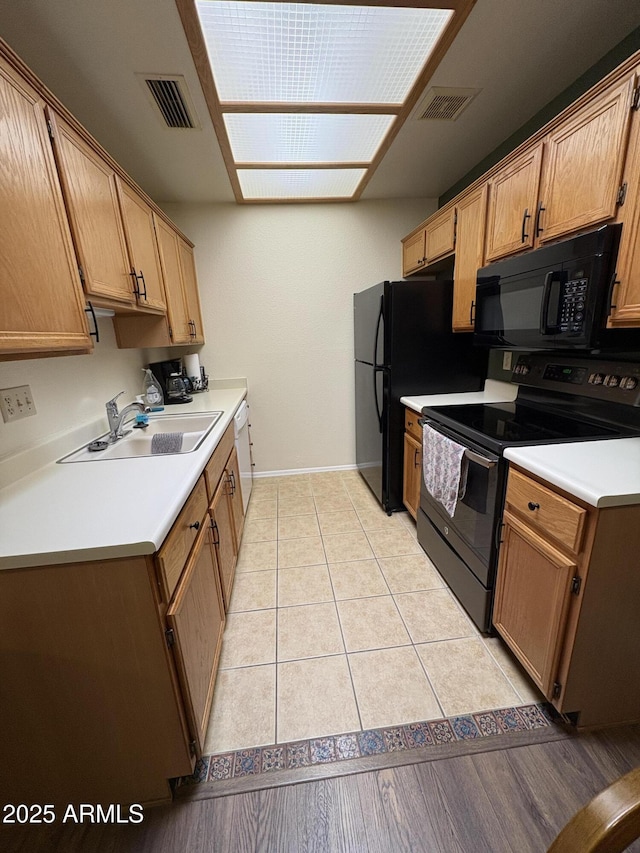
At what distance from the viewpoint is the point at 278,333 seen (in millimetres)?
3164

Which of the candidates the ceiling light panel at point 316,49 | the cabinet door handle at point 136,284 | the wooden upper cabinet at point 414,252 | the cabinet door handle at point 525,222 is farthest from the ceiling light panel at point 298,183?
the cabinet door handle at point 525,222

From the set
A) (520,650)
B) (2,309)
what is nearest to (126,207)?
(2,309)

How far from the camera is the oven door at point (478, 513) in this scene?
1.38m

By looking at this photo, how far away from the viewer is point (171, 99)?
1645mm

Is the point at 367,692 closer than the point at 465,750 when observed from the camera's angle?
No

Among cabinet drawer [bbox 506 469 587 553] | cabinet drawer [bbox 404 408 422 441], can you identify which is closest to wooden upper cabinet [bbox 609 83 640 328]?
cabinet drawer [bbox 506 469 587 553]

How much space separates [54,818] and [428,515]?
6.11 feet

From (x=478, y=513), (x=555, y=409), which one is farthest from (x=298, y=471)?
(x=555, y=409)

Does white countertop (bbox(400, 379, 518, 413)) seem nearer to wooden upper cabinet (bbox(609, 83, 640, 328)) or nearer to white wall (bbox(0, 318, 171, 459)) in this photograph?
wooden upper cabinet (bbox(609, 83, 640, 328))

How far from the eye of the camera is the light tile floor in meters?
1.29

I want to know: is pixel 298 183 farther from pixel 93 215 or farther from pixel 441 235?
pixel 93 215

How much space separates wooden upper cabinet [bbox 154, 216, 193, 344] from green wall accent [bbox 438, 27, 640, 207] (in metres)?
2.17

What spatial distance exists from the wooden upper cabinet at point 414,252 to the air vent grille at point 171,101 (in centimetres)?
165

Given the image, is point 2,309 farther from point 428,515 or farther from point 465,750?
point 428,515
